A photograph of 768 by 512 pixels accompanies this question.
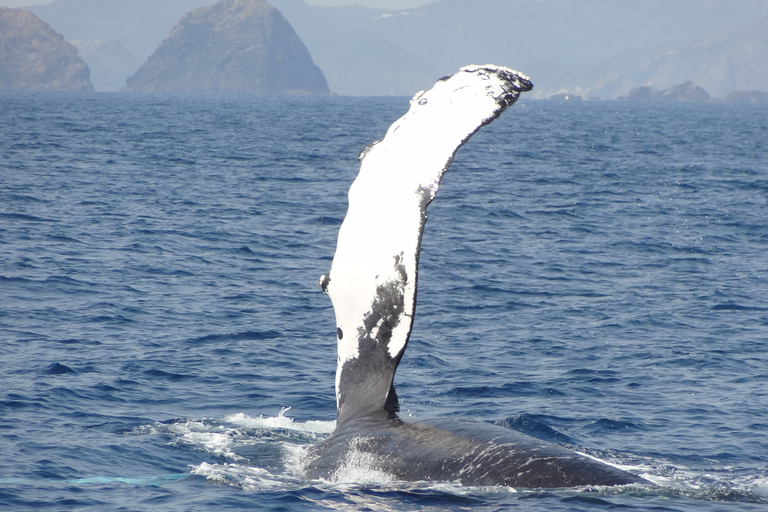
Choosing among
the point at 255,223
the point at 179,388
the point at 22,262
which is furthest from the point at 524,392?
the point at 255,223

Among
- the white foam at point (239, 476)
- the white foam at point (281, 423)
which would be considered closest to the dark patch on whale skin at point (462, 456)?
the white foam at point (239, 476)

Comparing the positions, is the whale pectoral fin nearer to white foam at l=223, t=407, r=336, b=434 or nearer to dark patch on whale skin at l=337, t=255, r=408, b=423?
dark patch on whale skin at l=337, t=255, r=408, b=423

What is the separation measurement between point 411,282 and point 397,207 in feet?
1.77

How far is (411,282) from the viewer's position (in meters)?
6.57

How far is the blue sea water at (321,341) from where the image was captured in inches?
337

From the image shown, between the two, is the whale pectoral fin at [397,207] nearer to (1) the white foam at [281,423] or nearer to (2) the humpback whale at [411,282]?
(2) the humpback whale at [411,282]

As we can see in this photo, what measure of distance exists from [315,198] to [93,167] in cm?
1157

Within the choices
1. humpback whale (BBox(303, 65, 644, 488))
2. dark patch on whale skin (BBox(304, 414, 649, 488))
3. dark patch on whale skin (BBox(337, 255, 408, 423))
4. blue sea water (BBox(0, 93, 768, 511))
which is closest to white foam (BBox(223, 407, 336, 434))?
blue sea water (BBox(0, 93, 768, 511))

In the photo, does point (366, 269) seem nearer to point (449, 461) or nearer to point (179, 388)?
point (449, 461)

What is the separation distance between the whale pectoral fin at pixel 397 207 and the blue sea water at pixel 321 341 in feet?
3.92

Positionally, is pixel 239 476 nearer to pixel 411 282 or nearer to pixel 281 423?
pixel 281 423

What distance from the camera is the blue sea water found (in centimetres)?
→ 857

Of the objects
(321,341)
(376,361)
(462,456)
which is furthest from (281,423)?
(321,341)

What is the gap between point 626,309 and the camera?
54.7 feet
